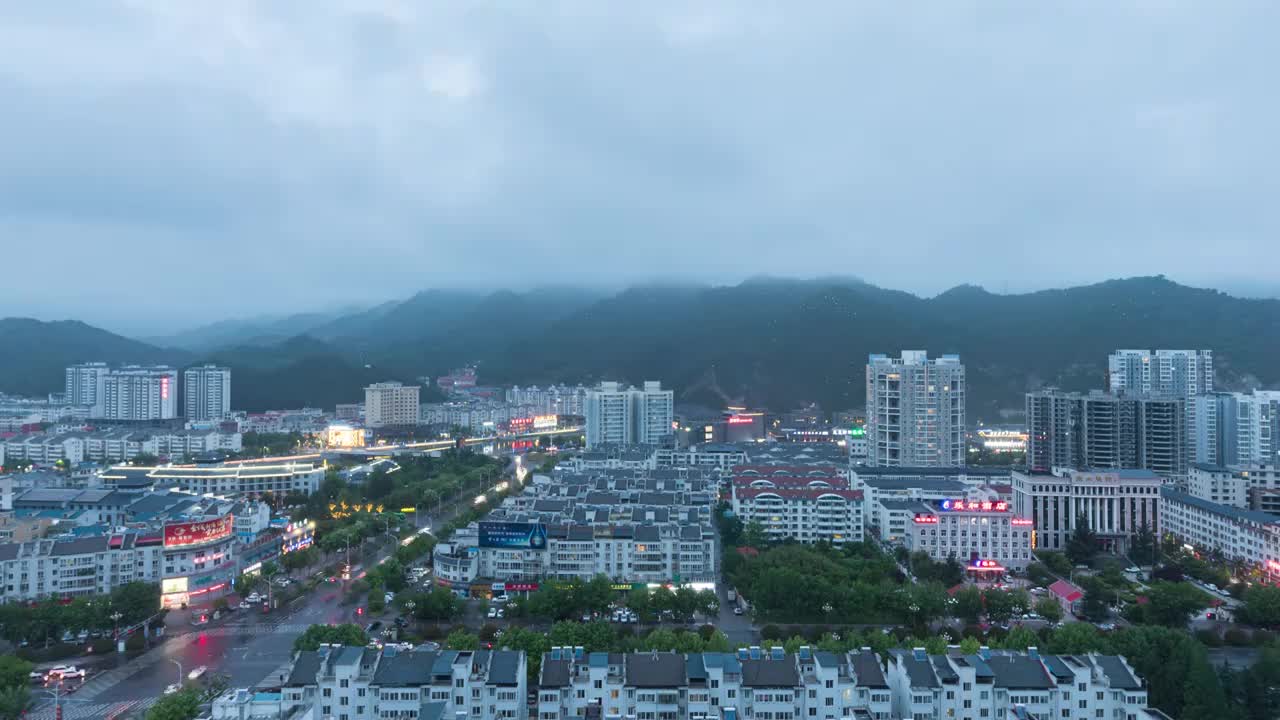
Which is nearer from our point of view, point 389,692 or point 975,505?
point 389,692

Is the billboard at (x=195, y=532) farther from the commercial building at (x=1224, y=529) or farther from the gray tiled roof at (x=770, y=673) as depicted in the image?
the commercial building at (x=1224, y=529)

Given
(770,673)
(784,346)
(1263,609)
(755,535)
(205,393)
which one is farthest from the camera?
(784,346)

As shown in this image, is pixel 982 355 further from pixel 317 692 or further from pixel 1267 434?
pixel 317 692

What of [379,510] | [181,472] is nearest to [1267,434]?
[379,510]

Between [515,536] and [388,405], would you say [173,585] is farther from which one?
[388,405]

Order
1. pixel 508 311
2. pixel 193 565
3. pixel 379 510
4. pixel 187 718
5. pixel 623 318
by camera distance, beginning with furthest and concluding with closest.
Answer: pixel 508 311 < pixel 623 318 < pixel 379 510 < pixel 193 565 < pixel 187 718

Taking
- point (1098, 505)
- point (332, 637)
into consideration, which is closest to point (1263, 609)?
point (1098, 505)

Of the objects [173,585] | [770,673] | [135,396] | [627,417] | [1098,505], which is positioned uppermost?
[135,396]
